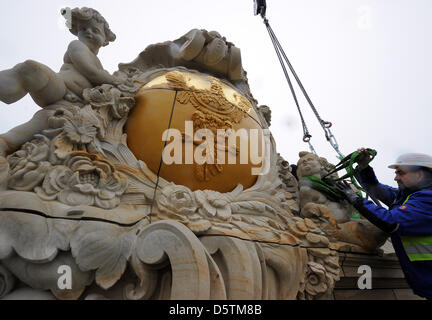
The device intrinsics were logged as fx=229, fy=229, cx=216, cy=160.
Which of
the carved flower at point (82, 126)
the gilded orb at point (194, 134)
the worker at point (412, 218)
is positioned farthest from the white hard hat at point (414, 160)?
the carved flower at point (82, 126)

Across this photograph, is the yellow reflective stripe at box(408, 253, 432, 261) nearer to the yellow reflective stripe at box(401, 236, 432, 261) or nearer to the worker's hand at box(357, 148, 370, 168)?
the yellow reflective stripe at box(401, 236, 432, 261)

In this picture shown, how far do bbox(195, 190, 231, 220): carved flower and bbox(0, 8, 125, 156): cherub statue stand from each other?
1.48m

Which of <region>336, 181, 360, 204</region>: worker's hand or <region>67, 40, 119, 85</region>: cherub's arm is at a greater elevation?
<region>67, 40, 119, 85</region>: cherub's arm

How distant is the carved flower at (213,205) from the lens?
1703mm

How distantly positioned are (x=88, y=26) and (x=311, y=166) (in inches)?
121

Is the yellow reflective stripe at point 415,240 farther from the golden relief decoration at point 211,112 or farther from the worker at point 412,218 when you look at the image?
the golden relief decoration at point 211,112

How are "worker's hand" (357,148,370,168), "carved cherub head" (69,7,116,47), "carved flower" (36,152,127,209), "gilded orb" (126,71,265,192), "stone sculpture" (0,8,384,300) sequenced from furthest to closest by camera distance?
"carved cherub head" (69,7,116,47), "worker's hand" (357,148,370,168), "gilded orb" (126,71,265,192), "carved flower" (36,152,127,209), "stone sculpture" (0,8,384,300)

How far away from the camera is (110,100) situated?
7.09 ft

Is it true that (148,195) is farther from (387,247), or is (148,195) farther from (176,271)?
(387,247)

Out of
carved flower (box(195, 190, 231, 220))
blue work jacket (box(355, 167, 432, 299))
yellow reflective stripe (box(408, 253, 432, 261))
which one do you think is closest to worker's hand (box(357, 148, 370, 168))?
blue work jacket (box(355, 167, 432, 299))

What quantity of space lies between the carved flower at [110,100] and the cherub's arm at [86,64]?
0.53ft

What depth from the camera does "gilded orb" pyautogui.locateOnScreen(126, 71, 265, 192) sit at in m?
2.01

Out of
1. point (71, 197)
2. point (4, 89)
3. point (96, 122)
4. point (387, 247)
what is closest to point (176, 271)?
point (71, 197)

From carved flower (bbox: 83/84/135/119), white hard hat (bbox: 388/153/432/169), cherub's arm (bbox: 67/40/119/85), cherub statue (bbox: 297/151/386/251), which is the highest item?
cherub's arm (bbox: 67/40/119/85)
